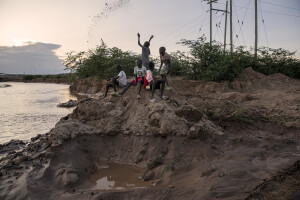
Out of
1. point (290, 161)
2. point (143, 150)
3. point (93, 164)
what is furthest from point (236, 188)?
point (93, 164)

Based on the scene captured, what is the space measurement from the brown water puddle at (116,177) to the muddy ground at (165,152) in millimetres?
99

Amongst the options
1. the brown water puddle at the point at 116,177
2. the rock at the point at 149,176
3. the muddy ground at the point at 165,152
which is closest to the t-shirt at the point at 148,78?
the muddy ground at the point at 165,152

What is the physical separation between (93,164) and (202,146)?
2099 mm

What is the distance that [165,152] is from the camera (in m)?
4.30

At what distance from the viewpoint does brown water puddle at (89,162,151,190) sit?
12.0 feet

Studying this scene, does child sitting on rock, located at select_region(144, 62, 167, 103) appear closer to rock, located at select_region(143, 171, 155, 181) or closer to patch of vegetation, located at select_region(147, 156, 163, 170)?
patch of vegetation, located at select_region(147, 156, 163, 170)

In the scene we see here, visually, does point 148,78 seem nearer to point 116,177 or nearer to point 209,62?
point 116,177

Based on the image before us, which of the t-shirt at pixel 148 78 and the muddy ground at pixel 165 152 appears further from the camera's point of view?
the t-shirt at pixel 148 78

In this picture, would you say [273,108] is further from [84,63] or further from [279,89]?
[84,63]

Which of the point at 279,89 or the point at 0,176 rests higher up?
the point at 279,89

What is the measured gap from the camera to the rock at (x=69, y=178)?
349 cm

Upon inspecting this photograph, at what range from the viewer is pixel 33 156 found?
4.18 m

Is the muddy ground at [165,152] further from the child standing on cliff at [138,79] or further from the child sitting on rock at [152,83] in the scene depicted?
the child sitting on rock at [152,83]

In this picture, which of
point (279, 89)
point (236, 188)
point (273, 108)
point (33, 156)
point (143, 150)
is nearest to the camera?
point (236, 188)
